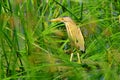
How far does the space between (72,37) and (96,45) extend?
36 cm

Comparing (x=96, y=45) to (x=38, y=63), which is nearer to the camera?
(x=38, y=63)

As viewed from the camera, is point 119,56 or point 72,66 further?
point 119,56

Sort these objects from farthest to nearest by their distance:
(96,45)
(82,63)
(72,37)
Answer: (96,45) → (82,63) → (72,37)

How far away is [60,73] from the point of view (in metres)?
1.17

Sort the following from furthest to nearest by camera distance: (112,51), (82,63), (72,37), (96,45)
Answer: (96,45), (112,51), (82,63), (72,37)

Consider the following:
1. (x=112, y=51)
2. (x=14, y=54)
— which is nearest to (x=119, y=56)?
(x=112, y=51)

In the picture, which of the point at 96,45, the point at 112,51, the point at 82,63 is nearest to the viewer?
the point at 82,63

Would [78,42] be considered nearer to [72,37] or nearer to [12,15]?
[72,37]

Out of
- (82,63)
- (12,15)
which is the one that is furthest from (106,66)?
(12,15)

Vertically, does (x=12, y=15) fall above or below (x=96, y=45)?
above

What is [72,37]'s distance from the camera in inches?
42.5

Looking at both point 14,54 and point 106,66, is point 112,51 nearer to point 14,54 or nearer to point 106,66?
point 106,66

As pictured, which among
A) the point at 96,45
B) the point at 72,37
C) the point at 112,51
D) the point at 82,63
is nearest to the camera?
the point at 72,37

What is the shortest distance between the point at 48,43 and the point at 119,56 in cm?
25
